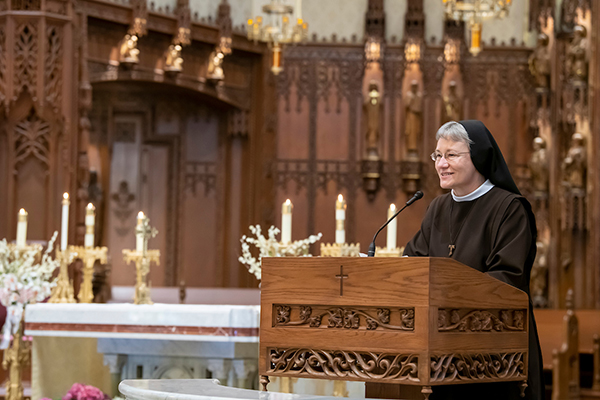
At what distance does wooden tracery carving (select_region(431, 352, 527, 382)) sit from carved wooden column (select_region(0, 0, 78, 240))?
306 inches

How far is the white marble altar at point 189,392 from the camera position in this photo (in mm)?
3068

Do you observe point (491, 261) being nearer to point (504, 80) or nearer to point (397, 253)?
point (397, 253)

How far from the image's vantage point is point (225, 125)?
13.4 meters

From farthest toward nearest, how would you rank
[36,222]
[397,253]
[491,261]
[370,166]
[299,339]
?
1. [370,166]
2. [36,222]
3. [397,253]
4. [491,261]
5. [299,339]

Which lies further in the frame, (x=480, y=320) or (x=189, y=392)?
(x=189, y=392)

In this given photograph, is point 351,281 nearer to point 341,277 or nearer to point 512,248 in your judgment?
point 341,277

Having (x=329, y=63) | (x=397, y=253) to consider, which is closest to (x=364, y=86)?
(x=329, y=63)

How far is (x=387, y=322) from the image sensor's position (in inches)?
113

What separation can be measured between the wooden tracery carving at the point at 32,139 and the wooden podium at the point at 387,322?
25.2 feet

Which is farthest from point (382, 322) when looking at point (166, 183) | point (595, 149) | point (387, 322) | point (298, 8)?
point (166, 183)

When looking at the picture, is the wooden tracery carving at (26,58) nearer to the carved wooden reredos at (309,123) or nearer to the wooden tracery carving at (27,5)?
the wooden tracery carving at (27,5)

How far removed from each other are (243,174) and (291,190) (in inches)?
33.6

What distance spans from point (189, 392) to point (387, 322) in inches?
31.7

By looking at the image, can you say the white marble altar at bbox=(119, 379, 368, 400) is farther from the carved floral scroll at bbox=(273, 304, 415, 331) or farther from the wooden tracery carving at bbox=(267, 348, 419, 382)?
the carved floral scroll at bbox=(273, 304, 415, 331)
